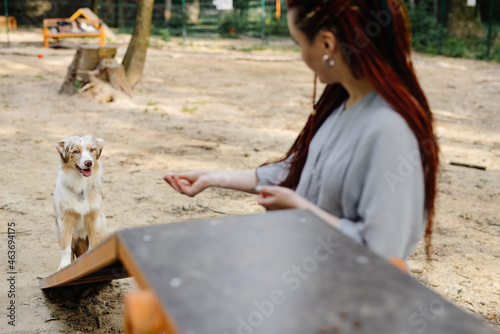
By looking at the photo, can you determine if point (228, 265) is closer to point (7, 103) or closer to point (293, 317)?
point (293, 317)

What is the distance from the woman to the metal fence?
17.9 m

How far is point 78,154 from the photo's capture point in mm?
3555

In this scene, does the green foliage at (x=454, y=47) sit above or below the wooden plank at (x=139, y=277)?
below

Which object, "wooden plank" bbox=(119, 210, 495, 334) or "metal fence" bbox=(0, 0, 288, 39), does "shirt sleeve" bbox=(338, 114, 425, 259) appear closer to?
"wooden plank" bbox=(119, 210, 495, 334)

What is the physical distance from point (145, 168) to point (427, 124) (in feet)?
16.1

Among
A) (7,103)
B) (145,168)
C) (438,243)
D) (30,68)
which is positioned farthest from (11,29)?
(438,243)

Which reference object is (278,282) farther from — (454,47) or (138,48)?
(454,47)

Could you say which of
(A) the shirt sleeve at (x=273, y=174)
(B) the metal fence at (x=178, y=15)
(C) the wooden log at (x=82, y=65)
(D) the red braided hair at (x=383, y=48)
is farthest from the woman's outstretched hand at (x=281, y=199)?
(B) the metal fence at (x=178, y=15)

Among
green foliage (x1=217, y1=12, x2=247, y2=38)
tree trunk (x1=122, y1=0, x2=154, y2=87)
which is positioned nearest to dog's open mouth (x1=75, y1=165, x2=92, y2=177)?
tree trunk (x1=122, y1=0, x2=154, y2=87)

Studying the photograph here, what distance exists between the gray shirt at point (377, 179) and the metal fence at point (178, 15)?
58.9ft

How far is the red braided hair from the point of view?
161 centimetres

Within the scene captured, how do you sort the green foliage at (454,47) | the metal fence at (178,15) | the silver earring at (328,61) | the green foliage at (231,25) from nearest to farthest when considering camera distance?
the silver earring at (328,61), the green foliage at (454,47), the metal fence at (178,15), the green foliage at (231,25)

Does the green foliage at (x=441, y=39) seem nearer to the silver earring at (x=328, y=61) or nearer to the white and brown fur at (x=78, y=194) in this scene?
the white and brown fur at (x=78, y=194)

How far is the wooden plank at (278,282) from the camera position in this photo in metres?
1.16
